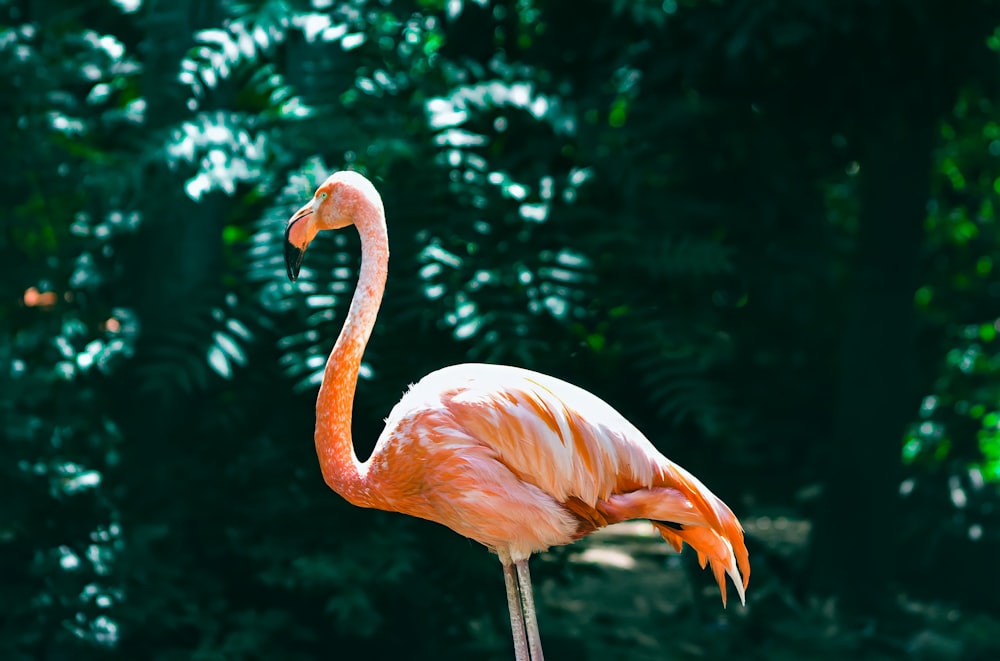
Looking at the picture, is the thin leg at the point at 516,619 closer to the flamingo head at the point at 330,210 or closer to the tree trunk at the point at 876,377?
the flamingo head at the point at 330,210

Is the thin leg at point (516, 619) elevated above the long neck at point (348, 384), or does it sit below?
below

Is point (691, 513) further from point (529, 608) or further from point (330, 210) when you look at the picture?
point (330, 210)

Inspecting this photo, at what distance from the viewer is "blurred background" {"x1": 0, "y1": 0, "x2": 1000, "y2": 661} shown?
12.3 ft

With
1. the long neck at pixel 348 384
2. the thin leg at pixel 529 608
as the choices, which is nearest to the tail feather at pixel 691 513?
the thin leg at pixel 529 608

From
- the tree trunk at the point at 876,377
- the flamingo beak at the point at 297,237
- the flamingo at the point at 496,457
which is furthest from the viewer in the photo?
the tree trunk at the point at 876,377

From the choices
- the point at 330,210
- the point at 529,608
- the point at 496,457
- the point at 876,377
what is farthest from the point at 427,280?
the point at 876,377

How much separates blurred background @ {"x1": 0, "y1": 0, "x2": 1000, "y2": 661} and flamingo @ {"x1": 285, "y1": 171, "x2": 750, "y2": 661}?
2.96ft

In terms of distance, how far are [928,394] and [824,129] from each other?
1.73 meters

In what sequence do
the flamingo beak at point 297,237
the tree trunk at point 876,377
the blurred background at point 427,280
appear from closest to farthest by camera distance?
the flamingo beak at point 297,237, the blurred background at point 427,280, the tree trunk at point 876,377

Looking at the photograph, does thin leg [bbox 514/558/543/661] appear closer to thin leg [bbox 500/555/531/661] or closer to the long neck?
thin leg [bbox 500/555/531/661]

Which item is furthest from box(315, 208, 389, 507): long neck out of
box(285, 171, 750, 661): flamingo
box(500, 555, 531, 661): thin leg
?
box(500, 555, 531, 661): thin leg

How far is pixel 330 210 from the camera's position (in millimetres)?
2605

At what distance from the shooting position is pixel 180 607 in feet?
14.0

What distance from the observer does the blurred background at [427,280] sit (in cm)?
375
